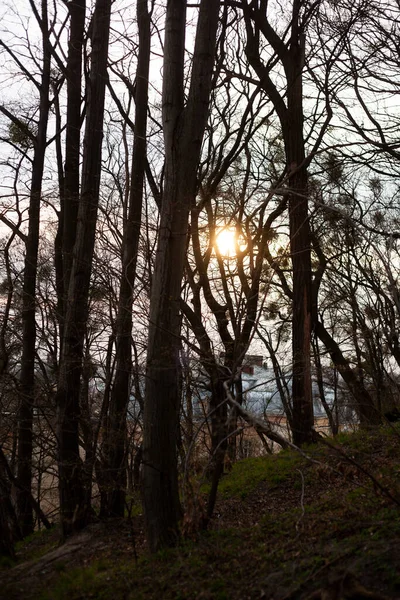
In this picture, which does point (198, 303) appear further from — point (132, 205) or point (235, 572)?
point (235, 572)

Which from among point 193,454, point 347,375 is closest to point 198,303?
point 347,375

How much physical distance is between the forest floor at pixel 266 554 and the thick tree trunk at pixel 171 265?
0.42m

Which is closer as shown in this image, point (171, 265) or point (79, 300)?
point (171, 265)

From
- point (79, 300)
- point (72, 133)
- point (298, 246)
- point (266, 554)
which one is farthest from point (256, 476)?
point (72, 133)

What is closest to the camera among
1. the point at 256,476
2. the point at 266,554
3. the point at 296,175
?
the point at 266,554

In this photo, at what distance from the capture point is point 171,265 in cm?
636

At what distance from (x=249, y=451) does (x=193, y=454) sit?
1296cm

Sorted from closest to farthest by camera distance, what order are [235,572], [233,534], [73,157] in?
[235,572]
[233,534]
[73,157]

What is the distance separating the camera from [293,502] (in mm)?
7258

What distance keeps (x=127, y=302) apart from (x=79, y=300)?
0.65 m

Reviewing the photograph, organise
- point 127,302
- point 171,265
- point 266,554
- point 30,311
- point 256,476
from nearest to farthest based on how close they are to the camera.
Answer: point 266,554, point 171,265, point 127,302, point 256,476, point 30,311

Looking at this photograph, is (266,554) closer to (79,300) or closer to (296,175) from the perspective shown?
(79,300)

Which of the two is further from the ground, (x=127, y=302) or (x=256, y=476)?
(x=127, y=302)

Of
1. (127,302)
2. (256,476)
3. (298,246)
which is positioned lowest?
(256,476)
